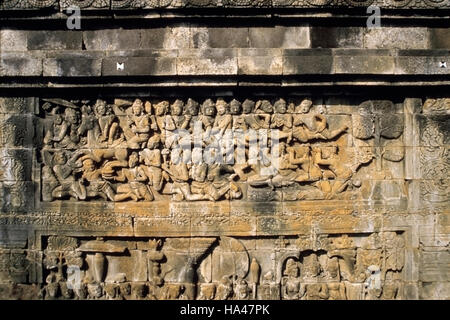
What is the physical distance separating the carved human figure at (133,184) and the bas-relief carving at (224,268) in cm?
58

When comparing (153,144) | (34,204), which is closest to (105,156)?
(153,144)

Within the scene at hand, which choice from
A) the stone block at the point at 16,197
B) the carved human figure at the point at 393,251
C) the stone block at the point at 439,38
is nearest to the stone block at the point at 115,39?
the stone block at the point at 16,197

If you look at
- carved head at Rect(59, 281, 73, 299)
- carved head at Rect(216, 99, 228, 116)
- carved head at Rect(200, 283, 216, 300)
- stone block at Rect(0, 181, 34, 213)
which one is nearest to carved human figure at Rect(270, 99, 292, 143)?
carved head at Rect(216, 99, 228, 116)

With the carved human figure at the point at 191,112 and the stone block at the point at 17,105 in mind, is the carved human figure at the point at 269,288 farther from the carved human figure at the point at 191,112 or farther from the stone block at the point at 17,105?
the stone block at the point at 17,105

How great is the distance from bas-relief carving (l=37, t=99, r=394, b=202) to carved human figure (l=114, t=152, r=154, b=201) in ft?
0.04

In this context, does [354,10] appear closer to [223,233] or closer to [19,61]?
[223,233]

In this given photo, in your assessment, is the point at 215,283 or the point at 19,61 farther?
the point at 215,283

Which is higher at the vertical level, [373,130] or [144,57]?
[144,57]

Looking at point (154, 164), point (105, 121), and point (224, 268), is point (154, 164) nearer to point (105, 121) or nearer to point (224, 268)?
point (105, 121)

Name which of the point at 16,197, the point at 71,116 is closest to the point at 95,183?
the point at 71,116

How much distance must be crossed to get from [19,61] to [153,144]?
1890mm

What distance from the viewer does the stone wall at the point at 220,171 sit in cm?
662

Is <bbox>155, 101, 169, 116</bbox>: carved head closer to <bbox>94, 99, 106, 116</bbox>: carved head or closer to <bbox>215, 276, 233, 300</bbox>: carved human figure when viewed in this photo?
<bbox>94, 99, 106, 116</bbox>: carved head

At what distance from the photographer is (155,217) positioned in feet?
22.4
